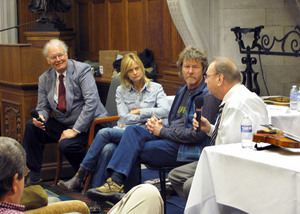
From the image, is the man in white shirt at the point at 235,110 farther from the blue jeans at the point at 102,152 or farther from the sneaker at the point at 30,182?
the sneaker at the point at 30,182

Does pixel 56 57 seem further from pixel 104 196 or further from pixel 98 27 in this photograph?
pixel 98 27

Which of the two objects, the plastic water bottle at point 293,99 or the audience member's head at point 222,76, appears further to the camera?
the plastic water bottle at point 293,99

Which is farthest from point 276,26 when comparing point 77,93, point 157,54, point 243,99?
point 243,99

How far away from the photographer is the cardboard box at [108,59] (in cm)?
635

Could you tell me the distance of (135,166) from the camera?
13.3 feet

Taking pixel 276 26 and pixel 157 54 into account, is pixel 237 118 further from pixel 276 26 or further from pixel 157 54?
pixel 157 54

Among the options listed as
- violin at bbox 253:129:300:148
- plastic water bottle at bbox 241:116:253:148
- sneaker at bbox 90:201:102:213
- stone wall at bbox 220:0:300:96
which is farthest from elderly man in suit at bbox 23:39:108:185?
violin at bbox 253:129:300:148

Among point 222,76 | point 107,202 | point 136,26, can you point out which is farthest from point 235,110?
point 136,26

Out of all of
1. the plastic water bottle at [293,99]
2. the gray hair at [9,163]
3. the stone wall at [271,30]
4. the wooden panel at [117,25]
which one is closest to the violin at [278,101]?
the plastic water bottle at [293,99]

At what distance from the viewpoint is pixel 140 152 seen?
148 inches

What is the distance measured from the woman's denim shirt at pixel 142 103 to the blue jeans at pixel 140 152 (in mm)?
496

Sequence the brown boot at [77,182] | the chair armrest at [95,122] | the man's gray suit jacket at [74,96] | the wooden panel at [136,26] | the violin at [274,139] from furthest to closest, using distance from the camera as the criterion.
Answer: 1. the wooden panel at [136,26]
2. the man's gray suit jacket at [74,96]
3. the chair armrest at [95,122]
4. the brown boot at [77,182]
5. the violin at [274,139]

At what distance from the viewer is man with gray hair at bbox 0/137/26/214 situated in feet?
5.42

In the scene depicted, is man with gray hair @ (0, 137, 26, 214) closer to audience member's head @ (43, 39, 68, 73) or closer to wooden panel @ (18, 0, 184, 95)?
audience member's head @ (43, 39, 68, 73)
